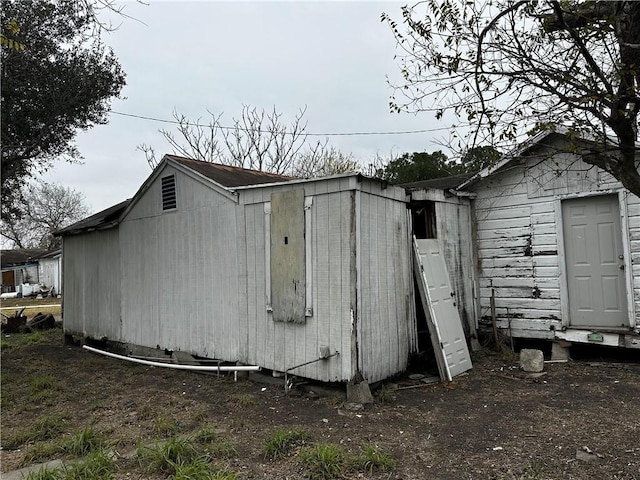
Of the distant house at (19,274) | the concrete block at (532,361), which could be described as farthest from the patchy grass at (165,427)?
the distant house at (19,274)

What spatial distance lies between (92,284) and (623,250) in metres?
9.44

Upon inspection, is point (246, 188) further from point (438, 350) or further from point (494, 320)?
point (494, 320)

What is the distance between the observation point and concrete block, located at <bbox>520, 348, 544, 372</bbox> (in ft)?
19.9

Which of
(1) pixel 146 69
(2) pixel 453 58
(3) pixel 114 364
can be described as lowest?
(3) pixel 114 364

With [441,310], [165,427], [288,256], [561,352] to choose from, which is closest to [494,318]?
[561,352]

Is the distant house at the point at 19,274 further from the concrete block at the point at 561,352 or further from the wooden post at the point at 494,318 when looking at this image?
the concrete block at the point at 561,352

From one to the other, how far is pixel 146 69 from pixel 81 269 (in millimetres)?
4446

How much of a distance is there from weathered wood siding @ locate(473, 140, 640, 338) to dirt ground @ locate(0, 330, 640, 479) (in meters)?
0.83

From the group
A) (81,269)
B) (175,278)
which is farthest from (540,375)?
(81,269)

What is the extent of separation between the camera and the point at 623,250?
6.26 m

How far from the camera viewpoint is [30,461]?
381cm

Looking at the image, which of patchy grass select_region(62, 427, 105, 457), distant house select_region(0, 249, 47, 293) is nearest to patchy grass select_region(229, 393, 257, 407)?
patchy grass select_region(62, 427, 105, 457)

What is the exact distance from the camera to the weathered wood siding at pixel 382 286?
205 inches

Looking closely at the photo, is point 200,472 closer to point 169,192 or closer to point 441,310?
point 441,310
